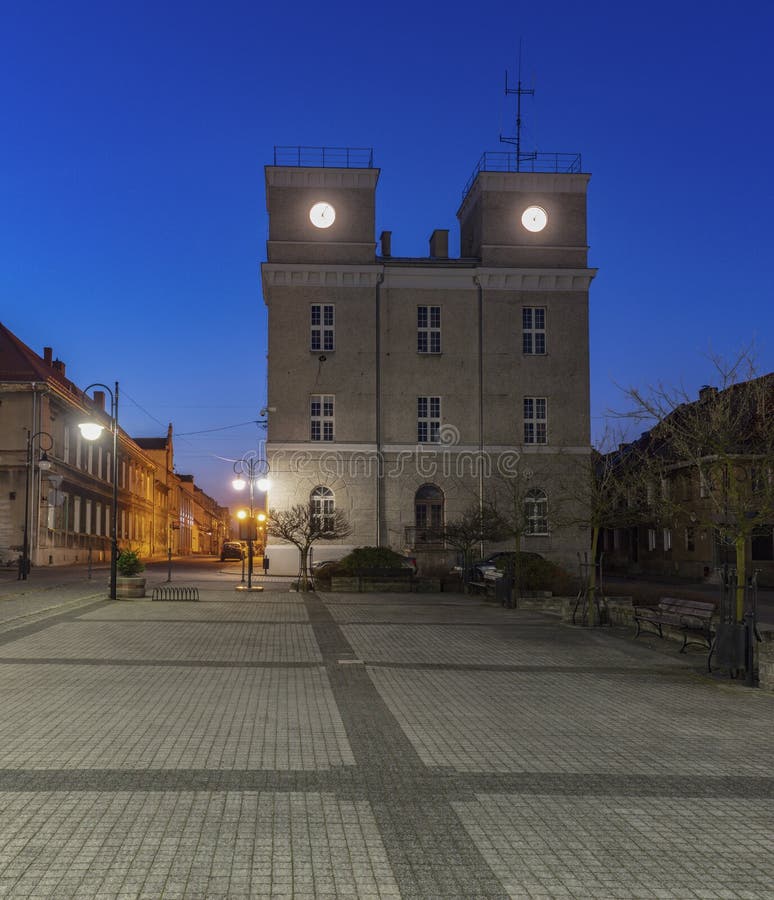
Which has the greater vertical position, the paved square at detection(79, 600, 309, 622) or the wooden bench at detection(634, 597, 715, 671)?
the wooden bench at detection(634, 597, 715, 671)

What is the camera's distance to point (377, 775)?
7648 millimetres

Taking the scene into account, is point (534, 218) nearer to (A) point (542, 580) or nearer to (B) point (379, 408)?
(B) point (379, 408)

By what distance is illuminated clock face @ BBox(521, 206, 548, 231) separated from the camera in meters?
47.7

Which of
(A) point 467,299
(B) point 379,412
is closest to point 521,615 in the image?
(B) point 379,412

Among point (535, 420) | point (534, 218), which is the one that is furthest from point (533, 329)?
point (534, 218)

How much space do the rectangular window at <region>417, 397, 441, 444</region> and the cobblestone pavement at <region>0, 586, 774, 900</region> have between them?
3129 centimetres

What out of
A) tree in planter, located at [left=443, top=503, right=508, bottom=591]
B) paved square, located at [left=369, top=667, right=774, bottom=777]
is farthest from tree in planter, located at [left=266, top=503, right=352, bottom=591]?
paved square, located at [left=369, top=667, right=774, bottom=777]

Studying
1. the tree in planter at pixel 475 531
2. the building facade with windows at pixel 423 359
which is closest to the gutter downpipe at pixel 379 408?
the building facade with windows at pixel 423 359

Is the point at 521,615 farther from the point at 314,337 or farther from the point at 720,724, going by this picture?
the point at 314,337

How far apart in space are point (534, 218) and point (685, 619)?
34373 mm

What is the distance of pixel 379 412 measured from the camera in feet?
151

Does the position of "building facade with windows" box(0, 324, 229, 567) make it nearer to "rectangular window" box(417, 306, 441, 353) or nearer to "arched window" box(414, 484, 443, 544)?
"arched window" box(414, 484, 443, 544)

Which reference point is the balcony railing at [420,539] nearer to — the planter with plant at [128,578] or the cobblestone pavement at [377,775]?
the planter with plant at [128,578]

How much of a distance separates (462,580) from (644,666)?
780 inches
